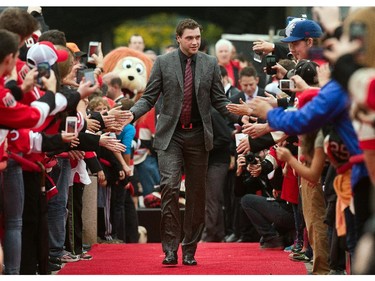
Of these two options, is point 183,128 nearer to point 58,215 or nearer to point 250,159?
point 58,215

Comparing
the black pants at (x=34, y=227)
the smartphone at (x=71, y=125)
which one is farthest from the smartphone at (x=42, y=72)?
the black pants at (x=34, y=227)

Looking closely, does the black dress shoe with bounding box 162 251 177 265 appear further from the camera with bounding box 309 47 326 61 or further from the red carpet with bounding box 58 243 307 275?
the camera with bounding box 309 47 326 61

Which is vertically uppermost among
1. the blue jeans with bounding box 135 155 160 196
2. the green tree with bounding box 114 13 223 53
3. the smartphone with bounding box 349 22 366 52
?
the green tree with bounding box 114 13 223 53

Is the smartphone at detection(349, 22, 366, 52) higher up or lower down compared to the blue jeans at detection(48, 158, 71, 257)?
higher up

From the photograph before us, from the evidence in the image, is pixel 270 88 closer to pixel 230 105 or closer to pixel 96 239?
pixel 96 239

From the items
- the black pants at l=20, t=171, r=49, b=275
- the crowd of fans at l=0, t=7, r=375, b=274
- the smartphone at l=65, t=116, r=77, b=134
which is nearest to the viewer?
the crowd of fans at l=0, t=7, r=375, b=274

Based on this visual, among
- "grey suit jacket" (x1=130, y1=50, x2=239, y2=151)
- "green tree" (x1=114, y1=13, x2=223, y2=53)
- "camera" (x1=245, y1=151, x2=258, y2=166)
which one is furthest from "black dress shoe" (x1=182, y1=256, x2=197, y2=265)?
"green tree" (x1=114, y1=13, x2=223, y2=53)

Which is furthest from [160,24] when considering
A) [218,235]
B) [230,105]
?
[230,105]

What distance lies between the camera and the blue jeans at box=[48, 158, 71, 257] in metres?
12.6

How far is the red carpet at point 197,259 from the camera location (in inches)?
490

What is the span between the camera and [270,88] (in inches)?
653

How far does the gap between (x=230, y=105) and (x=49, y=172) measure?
69.8 inches

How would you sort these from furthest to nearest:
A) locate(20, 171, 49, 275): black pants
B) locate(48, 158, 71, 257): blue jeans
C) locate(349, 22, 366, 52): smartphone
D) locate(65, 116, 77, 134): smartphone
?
1. locate(48, 158, 71, 257): blue jeans
2. locate(65, 116, 77, 134): smartphone
3. locate(20, 171, 49, 275): black pants
4. locate(349, 22, 366, 52): smartphone

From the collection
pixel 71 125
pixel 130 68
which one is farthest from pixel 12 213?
pixel 130 68
